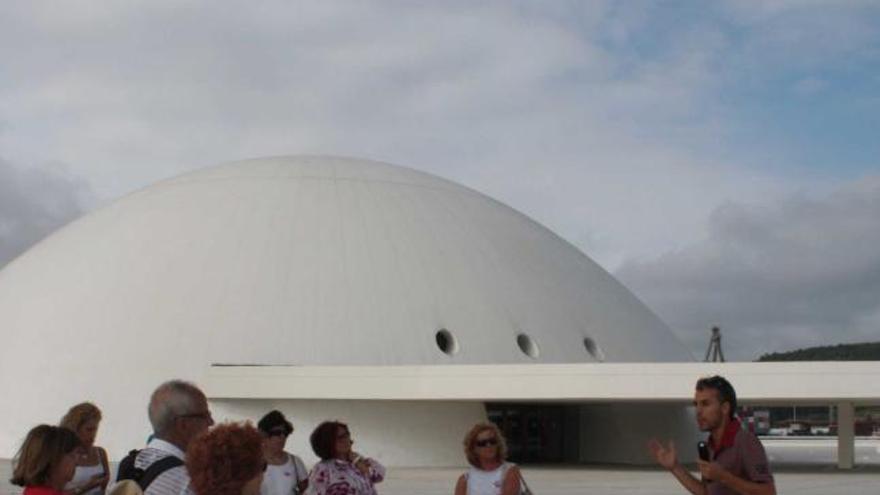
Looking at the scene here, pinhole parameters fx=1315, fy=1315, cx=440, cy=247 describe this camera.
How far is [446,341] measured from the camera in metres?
33.0

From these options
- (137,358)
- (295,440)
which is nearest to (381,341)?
(295,440)

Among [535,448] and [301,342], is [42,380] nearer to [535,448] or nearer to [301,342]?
[301,342]

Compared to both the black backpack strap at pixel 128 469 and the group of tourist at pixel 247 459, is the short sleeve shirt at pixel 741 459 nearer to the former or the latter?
the group of tourist at pixel 247 459

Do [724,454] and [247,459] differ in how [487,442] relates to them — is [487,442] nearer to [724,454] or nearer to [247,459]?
[724,454]

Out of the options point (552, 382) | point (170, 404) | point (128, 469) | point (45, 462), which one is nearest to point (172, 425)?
point (170, 404)

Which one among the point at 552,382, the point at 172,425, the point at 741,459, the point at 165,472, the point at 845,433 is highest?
the point at 552,382

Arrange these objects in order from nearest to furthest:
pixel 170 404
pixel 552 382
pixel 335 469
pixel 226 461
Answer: pixel 226 461, pixel 170 404, pixel 335 469, pixel 552 382

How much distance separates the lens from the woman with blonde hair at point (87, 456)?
783cm

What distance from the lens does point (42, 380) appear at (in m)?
33.0

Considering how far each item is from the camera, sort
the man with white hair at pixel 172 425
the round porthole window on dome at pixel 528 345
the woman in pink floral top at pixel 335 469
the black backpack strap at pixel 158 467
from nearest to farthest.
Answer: the black backpack strap at pixel 158 467
the man with white hair at pixel 172 425
the woman in pink floral top at pixel 335 469
the round porthole window on dome at pixel 528 345

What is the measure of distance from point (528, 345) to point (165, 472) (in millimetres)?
28417

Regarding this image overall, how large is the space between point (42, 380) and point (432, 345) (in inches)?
387

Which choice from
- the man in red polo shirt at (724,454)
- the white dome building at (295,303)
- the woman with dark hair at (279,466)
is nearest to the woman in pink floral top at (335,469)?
the woman with dark hair at (279,466)

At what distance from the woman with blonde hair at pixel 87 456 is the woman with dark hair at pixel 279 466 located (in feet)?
3.34
